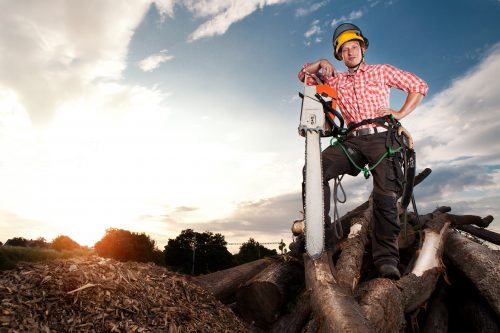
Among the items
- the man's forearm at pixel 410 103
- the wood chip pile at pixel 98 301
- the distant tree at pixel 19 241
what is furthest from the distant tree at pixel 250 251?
the man's forearm at pixel 410 103

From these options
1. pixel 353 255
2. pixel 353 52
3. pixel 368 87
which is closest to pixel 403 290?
pixel 353 255

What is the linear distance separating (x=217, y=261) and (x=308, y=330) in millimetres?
11990

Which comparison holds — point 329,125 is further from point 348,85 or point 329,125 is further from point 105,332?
point 105,332

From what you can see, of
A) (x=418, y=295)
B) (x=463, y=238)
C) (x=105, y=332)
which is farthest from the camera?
(x=463, y=238)

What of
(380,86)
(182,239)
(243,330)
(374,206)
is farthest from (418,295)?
(182,239)

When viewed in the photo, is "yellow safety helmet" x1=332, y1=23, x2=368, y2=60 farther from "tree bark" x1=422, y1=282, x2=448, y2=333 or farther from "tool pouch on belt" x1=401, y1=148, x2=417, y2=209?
"tree bark" x1=422, y1=282, x2=448, y2=333

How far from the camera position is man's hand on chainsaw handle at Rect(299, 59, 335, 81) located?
4922 mm

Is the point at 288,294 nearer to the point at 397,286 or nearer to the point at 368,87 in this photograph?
the point at 397,286

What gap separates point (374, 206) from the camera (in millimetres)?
4801

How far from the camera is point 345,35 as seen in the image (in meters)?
5.04

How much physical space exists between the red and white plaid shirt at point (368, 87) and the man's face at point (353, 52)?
0.12 meters

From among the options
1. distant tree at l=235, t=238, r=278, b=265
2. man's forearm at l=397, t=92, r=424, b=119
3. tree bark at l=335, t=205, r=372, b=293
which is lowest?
tree bark at l=335, t=205, r=372, b=293

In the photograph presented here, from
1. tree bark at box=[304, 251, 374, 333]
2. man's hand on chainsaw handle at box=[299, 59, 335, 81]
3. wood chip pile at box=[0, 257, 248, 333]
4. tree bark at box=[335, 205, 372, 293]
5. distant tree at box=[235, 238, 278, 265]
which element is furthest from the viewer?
distant tree at box=[235, 238, 278, 265]

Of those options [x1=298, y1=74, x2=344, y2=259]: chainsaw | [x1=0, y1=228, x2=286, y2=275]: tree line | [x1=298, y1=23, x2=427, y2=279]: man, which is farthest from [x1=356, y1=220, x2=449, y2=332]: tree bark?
[x1=0, y1=228, x2=286, y2=275]: tree line
